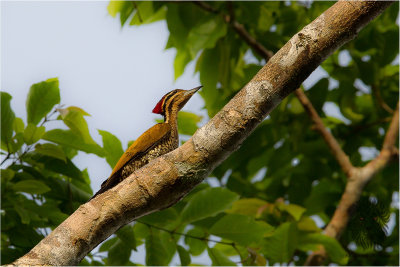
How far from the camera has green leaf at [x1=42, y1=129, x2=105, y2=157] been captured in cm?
312

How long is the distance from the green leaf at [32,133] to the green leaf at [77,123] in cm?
27

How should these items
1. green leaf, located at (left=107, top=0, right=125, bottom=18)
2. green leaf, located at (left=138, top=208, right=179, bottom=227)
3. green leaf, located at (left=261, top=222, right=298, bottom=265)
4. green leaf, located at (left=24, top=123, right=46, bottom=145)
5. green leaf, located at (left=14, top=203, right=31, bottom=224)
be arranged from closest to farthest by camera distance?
green leaf, located at (left=24, top=123, right=46, bottom=145)
green leaf, located at (left=14, top=203, right=31, bottom=224)
green leaf, located at (left=138, top=208, right=179, bottom=227)
green leaf, located at (left=261, top=222, right=298, bottom=265)
green leaf, located at (left=107, top=0, right=125, bottom=18)

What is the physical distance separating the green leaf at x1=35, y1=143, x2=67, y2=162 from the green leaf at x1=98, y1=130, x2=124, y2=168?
0.90 ft

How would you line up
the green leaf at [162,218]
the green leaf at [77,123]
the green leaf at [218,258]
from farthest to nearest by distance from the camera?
the green leaf at [218,258], the green leaf at [162,218], the green leaf at [77,123]

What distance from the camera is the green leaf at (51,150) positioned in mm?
3105

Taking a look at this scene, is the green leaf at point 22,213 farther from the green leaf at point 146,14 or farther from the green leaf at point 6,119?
the green leaf at point 146,14

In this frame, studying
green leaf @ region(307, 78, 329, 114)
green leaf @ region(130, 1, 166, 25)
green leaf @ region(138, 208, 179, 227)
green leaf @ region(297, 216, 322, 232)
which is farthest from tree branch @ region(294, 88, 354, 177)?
green leaf @ region(138, 208, 179, 227)

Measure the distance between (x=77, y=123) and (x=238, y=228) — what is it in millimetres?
1400

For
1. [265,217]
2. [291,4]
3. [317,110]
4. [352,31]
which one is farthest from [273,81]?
[291,4]

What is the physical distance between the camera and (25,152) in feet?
10.6

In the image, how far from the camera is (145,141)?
3023 mm

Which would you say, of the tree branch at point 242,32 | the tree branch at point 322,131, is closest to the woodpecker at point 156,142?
the tree branch at point 242,32

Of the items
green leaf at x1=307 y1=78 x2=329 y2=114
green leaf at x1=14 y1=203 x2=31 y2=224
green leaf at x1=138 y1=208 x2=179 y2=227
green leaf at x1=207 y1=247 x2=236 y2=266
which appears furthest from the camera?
green leaf at x1=307 y1=78 x2=329 y2=114

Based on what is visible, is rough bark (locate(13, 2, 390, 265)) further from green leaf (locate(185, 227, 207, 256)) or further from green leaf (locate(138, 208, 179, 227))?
green leaf (locate(185, 227, 207, 256))
